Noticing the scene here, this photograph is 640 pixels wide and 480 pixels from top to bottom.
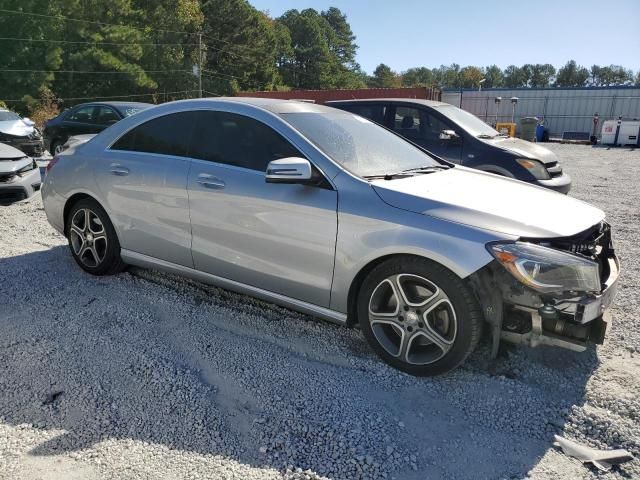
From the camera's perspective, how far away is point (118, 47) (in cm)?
3703

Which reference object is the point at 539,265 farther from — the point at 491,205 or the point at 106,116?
the point at 106,116

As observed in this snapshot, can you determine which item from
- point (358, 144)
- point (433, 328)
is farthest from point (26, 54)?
point (433, 328)

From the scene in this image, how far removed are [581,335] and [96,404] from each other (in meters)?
2.70

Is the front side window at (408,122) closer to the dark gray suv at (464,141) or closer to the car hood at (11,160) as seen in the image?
the dark gray suv at (464,141)

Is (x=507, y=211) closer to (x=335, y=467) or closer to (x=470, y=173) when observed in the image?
(x=470, y=173)

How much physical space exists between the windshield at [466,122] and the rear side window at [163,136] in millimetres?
4757

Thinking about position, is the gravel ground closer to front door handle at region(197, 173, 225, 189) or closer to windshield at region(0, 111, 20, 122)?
front door handle at region(197, 173, 225, 189)

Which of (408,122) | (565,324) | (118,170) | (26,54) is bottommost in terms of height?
(565,324)

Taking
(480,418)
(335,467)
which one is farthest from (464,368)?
(335,467)

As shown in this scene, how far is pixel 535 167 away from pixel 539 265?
192 inches

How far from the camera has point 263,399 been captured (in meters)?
2.88

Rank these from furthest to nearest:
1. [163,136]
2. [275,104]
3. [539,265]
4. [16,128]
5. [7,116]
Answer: [7,116]
[16,128]
[163,136]
[275,104]
[539,265]

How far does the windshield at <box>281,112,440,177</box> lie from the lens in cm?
351

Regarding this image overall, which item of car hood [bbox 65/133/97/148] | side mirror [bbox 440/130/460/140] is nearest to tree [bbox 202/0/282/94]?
side mirror [bbox 440/130/460/140]
